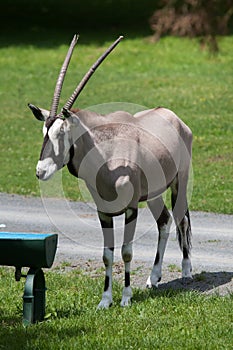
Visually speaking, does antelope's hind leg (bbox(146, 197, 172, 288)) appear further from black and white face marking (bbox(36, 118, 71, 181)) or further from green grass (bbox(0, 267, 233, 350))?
black and white face marking (bbox(36, 118, 71, 181))

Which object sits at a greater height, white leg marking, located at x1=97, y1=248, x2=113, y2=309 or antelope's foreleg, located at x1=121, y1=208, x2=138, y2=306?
antelope's foreleg, located at x1=121, y1=208, x2=138, y2=306

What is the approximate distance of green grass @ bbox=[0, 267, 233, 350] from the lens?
7.31 metres

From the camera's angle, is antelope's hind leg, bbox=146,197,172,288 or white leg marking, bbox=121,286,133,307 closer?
white leg marking, bbox=121,286,133,307

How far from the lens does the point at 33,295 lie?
7996 mm

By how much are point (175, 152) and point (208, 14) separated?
8.03 m

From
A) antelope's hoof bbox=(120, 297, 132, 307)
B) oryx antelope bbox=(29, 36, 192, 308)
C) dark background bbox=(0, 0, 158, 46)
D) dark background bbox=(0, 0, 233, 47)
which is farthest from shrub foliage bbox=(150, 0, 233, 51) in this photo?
dark background bbox=(0, 0, 158, 46)

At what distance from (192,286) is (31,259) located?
2.39 metres

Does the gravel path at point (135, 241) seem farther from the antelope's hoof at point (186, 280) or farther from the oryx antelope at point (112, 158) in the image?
the oryx antelope at point (112, 158)

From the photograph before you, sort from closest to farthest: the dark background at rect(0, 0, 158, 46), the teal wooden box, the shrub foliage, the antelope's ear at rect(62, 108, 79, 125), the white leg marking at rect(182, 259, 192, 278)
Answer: the teal wooden box, the antelope's ear at rect(62, 108, 79, 125), the white leg marking at rect(182, 259, 192, 278), the shrub foliage, the dark background at rect(0, 0, 158, 46)

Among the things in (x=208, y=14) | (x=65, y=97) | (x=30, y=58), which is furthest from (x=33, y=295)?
(x=30, y=58)

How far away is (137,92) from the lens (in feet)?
80.4

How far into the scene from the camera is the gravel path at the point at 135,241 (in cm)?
1027

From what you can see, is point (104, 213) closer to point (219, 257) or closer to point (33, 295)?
point (33, 295)

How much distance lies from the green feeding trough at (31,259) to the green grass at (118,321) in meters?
0.13
